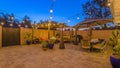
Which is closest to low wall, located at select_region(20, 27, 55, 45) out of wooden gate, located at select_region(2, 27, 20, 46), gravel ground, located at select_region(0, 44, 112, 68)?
wooden gate, located at select_region(2, 27, 20, 46)

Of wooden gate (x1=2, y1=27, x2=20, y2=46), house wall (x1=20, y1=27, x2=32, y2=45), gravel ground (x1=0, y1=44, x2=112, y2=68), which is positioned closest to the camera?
gravel ground (x1=0, y1=44, x2=112, y2=68)

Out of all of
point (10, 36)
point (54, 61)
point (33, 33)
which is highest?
point (33, 33)

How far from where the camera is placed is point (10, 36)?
1466 cm

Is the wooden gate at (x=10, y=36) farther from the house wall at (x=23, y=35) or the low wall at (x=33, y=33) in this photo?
the low wall at (x=33, y=33)


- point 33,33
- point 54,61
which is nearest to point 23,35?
point 33,33

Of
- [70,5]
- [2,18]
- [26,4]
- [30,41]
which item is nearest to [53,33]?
[30,41]

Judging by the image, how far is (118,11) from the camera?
5625 millimetres

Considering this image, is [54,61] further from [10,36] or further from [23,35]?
[23,35]

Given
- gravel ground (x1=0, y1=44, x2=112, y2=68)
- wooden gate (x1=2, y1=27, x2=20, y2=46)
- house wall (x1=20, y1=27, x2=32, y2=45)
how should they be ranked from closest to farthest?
gravel ground (x1=0, y1=44, x2=112, y2=68), wooden gate (x1=2, y1=27, x2=20, y2=46), house wall (x1=20, y1=27, x2=32, y2=45)

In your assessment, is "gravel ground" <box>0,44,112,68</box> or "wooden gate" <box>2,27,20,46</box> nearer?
"gravel ground" <box>0,44,112,68</box>

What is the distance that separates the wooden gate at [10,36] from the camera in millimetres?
13844

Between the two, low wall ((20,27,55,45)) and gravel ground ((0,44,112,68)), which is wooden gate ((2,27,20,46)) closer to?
low wall ((20,27,55,45))

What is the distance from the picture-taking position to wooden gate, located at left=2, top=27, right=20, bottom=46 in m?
13.8

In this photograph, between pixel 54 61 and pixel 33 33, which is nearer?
pixel 54 61
